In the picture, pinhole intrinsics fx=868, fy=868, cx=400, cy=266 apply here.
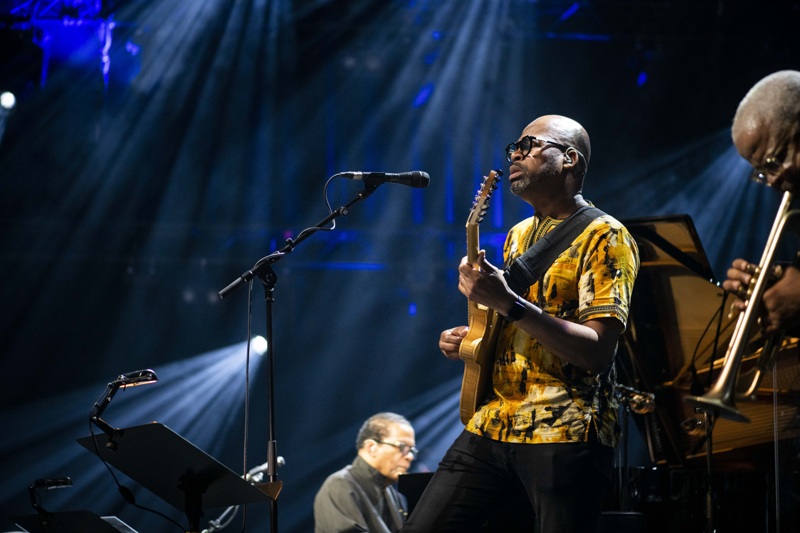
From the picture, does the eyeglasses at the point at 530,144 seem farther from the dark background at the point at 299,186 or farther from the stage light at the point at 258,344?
the stage light at the point at 258,344

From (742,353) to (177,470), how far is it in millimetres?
2326

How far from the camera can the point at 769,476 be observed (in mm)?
4676

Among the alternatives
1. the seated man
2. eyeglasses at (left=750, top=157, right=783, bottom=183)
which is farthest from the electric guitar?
the seated man

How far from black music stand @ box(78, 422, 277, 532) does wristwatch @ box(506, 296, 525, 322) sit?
1.33m

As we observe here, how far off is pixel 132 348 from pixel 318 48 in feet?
12.8

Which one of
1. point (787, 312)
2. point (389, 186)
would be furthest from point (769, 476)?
point (389, 186)

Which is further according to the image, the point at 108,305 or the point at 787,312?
the point at 108,305

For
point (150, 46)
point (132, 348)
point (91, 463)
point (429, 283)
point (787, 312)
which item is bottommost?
point (91, 463)

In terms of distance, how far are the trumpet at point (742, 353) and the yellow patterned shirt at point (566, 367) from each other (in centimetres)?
67

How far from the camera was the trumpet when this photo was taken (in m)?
1.98

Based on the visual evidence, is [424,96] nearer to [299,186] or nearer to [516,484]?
[299,186]

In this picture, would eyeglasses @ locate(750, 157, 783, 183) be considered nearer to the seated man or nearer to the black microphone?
the black microphone

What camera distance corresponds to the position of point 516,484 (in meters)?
2.83

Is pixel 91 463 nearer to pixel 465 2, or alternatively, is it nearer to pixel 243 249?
pixel 243 249
